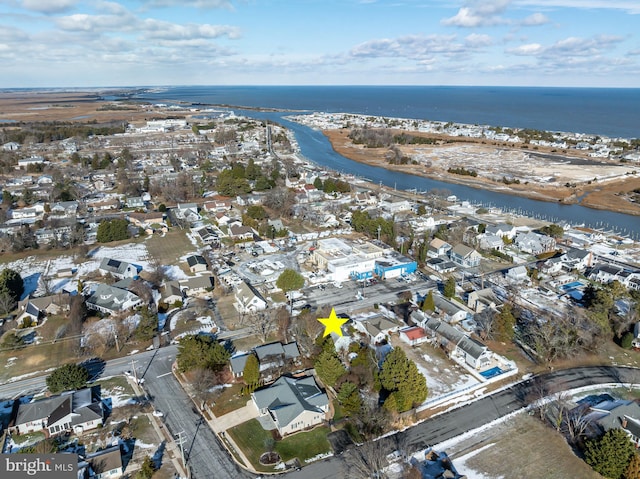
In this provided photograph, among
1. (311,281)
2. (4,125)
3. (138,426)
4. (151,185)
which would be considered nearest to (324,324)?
(311,281)

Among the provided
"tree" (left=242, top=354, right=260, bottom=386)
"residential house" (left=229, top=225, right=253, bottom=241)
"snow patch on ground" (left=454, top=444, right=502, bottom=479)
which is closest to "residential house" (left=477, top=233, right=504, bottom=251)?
"residential house" (left=229, top=225, right=253, bottom=241)

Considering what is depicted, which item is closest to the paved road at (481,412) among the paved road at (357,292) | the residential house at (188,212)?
the paved road at (357,292)

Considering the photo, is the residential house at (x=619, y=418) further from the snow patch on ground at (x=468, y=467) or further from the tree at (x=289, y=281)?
the tree at (x=289, y=281)

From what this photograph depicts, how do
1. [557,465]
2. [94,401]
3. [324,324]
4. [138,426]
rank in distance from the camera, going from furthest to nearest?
[324,324], [94,401], [138,426], [557,465]

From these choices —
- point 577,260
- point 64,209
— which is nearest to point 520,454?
point 577,260

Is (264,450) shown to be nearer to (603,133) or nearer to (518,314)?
(518,314)

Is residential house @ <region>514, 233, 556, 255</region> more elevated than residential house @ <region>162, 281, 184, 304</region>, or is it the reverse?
residential house @ <region>514, 233, 556, 255</region>

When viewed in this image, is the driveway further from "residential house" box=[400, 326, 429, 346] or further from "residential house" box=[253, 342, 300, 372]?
"residential house" box=[400, 326, 429, 346]
